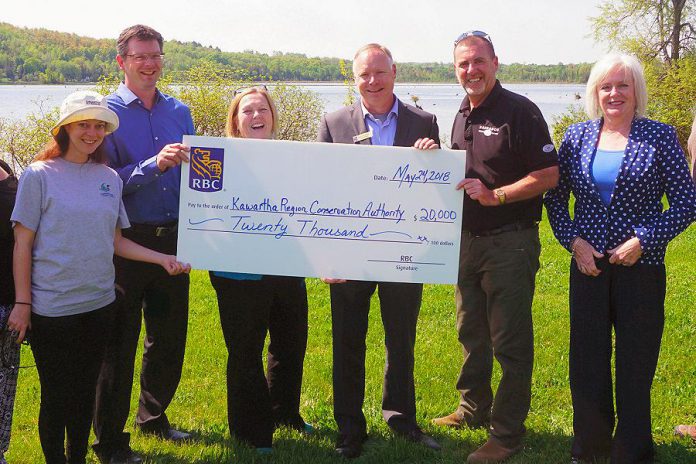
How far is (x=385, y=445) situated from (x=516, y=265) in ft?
4.70

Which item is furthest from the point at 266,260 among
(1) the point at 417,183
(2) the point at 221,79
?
(2) the point at 221,79

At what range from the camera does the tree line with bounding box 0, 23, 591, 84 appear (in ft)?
73.0

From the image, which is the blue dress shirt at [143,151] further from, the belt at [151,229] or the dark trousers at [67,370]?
the dark trousers at [67,370]

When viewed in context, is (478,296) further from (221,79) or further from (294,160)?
(221,79)

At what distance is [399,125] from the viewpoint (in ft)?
14.5

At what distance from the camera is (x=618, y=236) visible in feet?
13.2

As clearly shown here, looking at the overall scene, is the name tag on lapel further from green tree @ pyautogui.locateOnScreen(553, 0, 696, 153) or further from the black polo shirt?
green tree @ pyautogui.locateOnScreen(553, 0, 696, 153)

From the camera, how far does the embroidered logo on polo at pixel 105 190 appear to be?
3.80 meters

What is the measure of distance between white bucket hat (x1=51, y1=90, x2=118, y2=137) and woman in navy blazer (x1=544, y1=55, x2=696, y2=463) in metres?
2.61

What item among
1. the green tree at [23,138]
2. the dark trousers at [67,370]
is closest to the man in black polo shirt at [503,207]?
the dark trousers at [67,370]

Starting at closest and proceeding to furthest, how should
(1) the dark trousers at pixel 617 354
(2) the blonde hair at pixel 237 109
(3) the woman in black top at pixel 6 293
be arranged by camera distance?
(3) the woman in black top at pixel 6 293, (1) the dark trousers at pixel 617 354, (2) the blonde hair at pixel 237 109

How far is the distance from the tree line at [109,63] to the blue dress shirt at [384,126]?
908cm

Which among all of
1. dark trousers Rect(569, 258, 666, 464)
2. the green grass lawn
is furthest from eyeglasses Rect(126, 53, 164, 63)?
dark trousers Rect(569, 258, 666, 464)

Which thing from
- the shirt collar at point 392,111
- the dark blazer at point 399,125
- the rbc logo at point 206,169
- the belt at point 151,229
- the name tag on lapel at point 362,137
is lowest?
the belt at point 151,229
